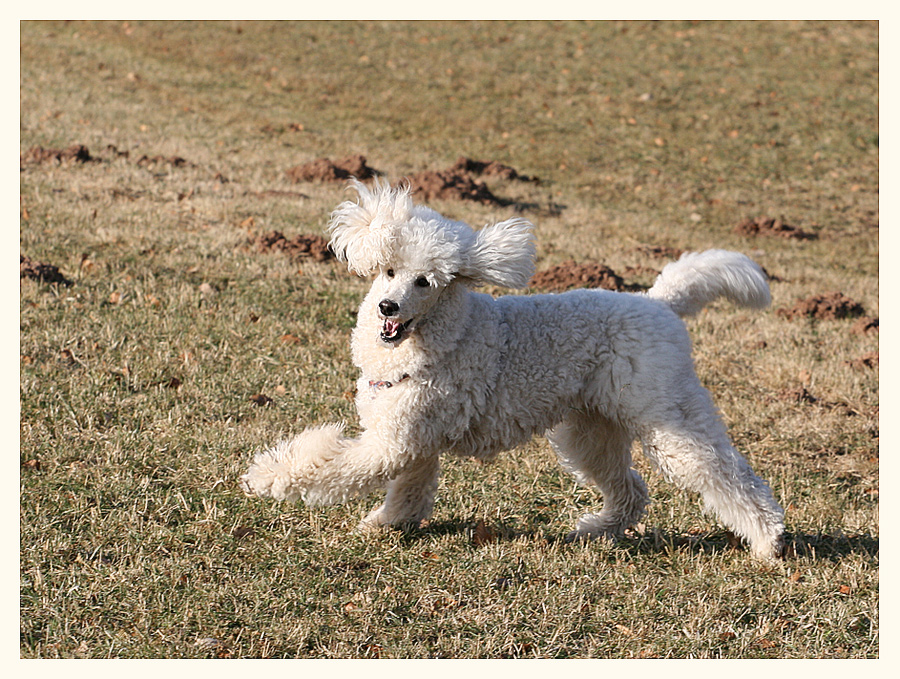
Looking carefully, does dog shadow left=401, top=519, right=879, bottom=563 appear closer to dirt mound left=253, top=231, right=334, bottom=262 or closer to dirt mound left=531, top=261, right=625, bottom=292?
dirt mound left=531, top=261, right=625, bottom=292

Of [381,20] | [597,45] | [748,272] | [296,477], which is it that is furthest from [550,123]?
[296,477]

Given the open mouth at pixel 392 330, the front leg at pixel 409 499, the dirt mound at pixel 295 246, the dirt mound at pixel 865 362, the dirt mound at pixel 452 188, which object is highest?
the dirt mound at pixel 452 188

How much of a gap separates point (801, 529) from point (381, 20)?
2067 centimetres

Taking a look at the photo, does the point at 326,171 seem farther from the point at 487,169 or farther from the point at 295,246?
the point at 295,246

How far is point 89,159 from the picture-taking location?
43.7 feet

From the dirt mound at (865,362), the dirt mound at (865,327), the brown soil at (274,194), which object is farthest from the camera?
the brown soil at (274,194)

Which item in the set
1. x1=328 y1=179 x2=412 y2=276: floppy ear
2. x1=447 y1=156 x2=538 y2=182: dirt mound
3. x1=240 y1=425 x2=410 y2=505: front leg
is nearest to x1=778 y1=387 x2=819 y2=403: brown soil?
x1=240 y1=425 x2=410 y2=505: front leg

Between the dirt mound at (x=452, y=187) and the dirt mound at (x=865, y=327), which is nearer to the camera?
the dirt mound at (x=865, y=327)

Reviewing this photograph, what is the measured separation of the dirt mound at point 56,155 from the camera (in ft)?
42.6

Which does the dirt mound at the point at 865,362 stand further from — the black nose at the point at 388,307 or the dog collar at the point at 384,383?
the black nose at the point at 388,307

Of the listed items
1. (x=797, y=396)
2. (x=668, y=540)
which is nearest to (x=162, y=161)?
(x=797, y=396)

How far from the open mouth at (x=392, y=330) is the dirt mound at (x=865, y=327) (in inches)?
268

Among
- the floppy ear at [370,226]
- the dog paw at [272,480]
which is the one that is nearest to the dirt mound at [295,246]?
the floppy ear at [370,226]

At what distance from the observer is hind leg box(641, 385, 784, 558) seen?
5082 mm
